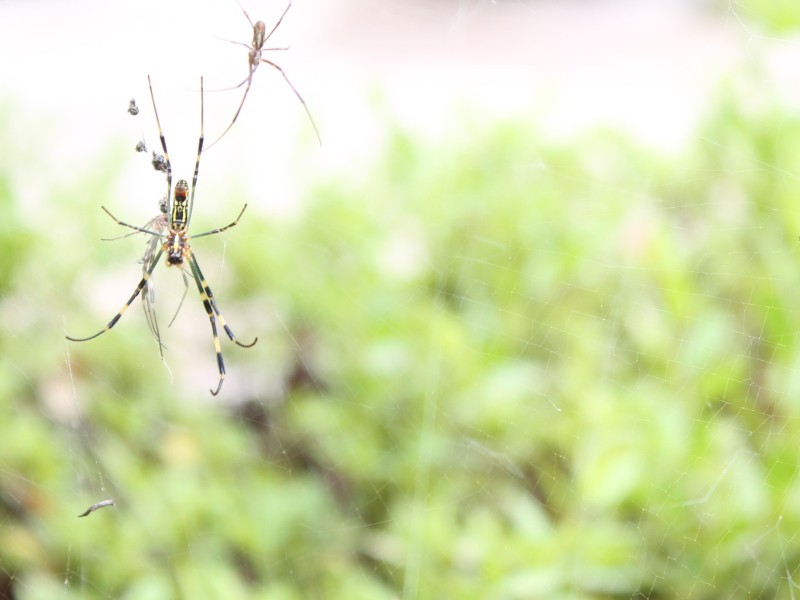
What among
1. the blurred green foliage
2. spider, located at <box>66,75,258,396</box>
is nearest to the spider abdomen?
spider, located at <box>66,75,258,396</box>

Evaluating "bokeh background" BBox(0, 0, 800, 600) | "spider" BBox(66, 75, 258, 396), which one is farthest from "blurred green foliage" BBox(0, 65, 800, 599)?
"spider" BBox(66, 75, 258, 396)

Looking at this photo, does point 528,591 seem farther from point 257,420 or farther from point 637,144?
point 637,144

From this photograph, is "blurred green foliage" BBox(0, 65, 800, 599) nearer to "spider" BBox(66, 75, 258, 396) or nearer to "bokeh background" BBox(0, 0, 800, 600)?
"bokeh background" BBox(0, 0, 800, 600)

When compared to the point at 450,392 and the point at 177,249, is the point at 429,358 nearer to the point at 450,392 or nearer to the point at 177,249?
the point at 450,392

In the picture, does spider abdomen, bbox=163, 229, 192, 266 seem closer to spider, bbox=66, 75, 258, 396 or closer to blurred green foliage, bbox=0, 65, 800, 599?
spider, bbox=66, 75, 258, 396

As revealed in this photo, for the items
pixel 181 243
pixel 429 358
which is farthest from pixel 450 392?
pixel 181 243

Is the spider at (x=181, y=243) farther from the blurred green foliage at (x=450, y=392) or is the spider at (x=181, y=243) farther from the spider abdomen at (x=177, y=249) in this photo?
the blurred green foliage at (x=450, y=392)

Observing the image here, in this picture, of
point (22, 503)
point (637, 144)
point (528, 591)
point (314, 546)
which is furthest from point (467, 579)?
point (637, 144)
